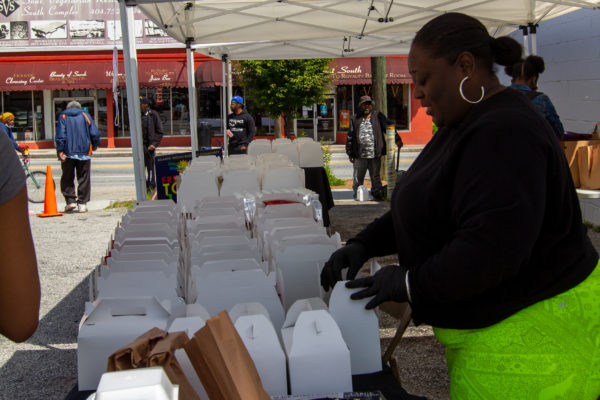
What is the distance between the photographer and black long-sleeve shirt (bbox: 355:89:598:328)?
171 cm

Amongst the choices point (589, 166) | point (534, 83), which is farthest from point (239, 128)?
point (534, 83)

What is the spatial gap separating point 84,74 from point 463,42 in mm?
27326

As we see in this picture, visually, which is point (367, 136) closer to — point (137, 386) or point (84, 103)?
point (137, 386)

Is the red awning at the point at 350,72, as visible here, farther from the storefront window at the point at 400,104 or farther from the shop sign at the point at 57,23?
the shop sign at the point at 57,23

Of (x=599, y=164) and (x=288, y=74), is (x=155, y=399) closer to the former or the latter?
(x=599, y=164)

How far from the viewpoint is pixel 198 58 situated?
27281 mm

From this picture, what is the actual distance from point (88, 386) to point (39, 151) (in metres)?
26.7

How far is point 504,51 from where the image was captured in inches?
77.3

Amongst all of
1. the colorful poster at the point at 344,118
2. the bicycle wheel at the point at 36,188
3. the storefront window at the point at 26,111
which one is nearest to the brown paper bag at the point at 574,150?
the bicycle wheel at the point at 36,188

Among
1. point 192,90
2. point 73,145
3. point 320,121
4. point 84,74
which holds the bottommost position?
point 73,145

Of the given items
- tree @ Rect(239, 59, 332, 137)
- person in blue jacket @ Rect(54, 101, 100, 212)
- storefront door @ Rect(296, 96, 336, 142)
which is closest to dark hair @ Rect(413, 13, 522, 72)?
person in blue jacket @ Rect(54, 101, 100, 212)

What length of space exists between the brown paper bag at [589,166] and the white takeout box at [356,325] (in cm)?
522

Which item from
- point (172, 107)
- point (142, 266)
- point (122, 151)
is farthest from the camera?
point (172, 107)

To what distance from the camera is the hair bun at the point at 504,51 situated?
6.42 ft
